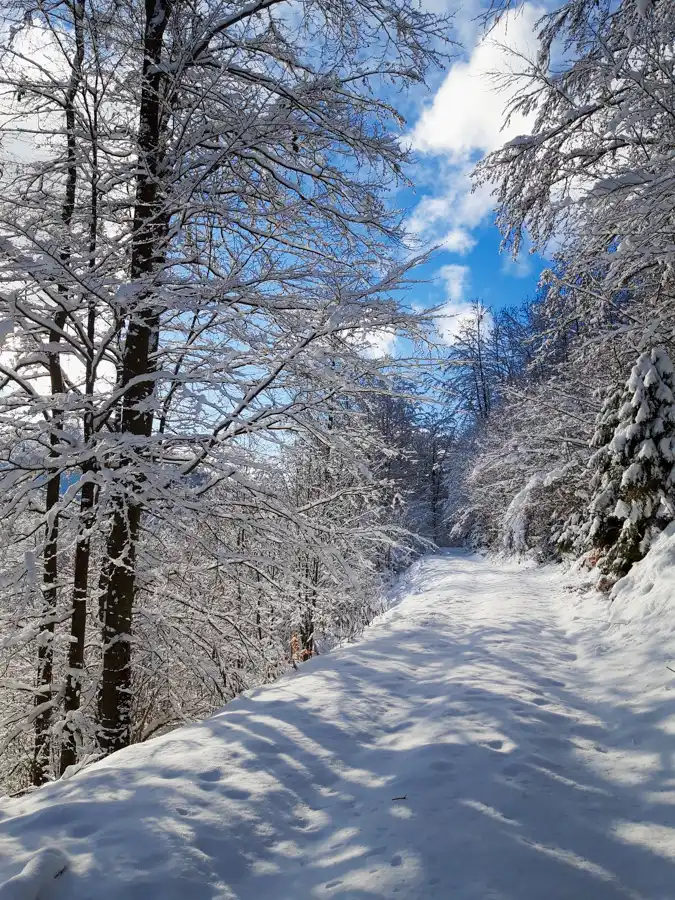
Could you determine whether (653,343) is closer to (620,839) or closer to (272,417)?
(272,417)

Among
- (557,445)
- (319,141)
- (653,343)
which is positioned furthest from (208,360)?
(557,445)

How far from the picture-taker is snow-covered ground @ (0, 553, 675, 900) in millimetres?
2014

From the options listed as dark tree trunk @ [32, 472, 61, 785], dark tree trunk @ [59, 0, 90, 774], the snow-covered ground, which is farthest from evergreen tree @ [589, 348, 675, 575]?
dark tree trunk @ [32, 472, 61, 785]

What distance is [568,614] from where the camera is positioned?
7383 millimetres

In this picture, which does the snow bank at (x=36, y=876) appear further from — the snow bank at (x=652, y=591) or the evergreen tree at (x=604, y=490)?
the evergreen tree at (x=604, y=490)

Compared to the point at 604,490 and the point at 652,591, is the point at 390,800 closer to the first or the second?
the point at 652,591

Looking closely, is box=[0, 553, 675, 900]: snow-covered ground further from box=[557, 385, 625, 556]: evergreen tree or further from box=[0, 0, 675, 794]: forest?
box=[557, 385, 625, 556]: evergreen tree

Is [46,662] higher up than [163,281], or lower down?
lower down

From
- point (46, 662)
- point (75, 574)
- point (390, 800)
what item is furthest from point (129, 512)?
point (390, 800)

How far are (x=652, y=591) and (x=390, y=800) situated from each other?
4.48 meters

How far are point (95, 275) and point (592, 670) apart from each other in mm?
5490

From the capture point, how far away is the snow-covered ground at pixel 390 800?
2.01 m

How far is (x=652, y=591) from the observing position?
5.61m

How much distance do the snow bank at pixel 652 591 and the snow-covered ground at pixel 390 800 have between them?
419 mm
